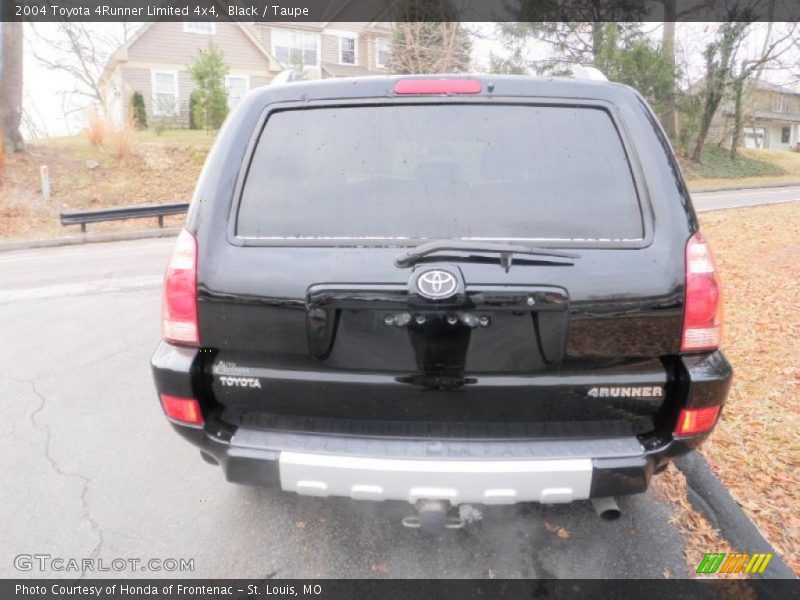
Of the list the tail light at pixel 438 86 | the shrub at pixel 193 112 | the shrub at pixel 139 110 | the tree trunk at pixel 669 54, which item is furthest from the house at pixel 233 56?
the tail light at pixel 438 86

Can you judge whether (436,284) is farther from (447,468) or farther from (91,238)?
(91,238)

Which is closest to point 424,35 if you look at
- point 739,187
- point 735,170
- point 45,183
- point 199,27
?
point 45,183

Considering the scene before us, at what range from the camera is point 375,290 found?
2035 mm

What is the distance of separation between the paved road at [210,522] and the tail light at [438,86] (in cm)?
196

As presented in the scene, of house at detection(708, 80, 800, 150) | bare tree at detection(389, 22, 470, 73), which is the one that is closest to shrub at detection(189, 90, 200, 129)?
bare tree at detection(389, 22, 470, 73)

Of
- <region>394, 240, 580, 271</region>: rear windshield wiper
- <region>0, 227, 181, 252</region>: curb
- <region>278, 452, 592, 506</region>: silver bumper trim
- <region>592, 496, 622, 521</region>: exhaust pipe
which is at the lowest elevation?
<region>0, 227, 181, 252</region>: curb

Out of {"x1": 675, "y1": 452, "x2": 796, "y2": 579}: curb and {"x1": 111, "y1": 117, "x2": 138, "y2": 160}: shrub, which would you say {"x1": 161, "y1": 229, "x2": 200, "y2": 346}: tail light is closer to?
{"x1": 675, "y1": 452, "x2": 796, "y2": 579}: curb

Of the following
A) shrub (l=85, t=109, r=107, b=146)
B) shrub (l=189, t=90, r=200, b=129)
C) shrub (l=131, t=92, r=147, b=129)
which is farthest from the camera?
shrub (l=131, t=92, r=147, b=129)

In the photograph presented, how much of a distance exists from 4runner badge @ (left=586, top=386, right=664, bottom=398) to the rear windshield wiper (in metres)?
0.48

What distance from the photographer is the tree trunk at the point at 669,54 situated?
2647cm

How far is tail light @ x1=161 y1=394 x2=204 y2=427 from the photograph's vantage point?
7.38 feet

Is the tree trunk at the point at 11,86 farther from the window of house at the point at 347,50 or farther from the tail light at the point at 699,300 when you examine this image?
the tail light at the point at 699,300

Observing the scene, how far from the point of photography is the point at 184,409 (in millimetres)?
2270

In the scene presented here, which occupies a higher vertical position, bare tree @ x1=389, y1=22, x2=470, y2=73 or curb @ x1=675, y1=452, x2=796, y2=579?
bare tree @ x1=389, y1=22, x2=470, y2=73
